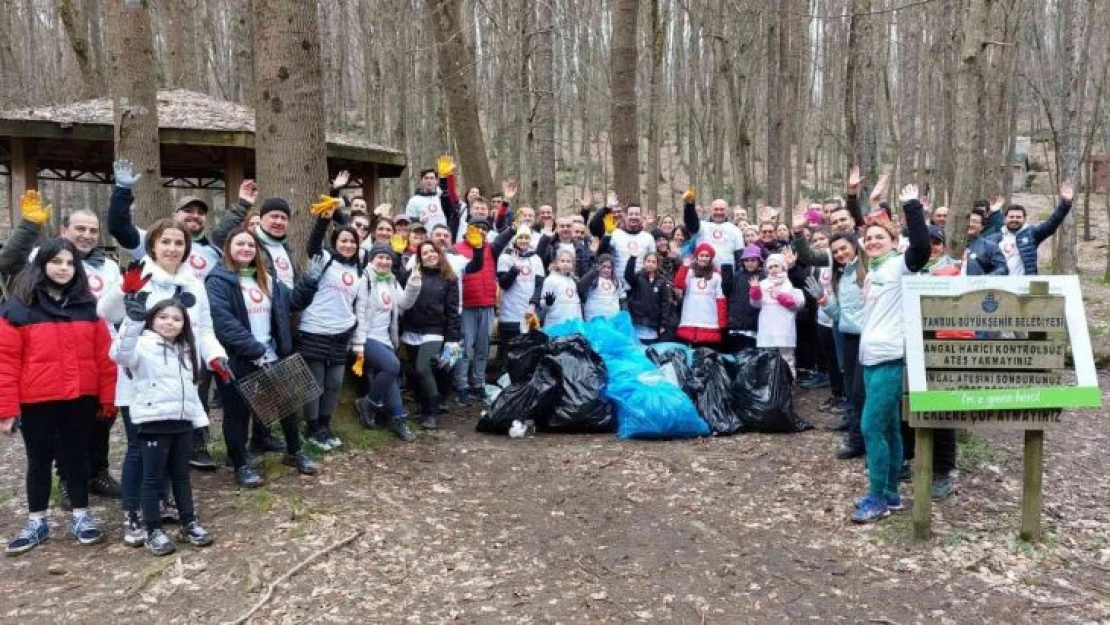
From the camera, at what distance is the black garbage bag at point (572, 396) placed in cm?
604

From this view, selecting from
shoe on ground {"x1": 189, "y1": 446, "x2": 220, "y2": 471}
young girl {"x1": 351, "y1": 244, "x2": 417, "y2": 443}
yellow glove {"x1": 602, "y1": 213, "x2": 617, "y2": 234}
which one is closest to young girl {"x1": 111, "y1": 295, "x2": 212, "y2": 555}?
shoe on ground {"x1": 189, "y1": 446, "x2": 220, "y2": 471}

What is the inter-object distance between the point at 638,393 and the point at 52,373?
3.79m

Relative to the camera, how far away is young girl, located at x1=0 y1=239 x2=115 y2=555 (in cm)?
370

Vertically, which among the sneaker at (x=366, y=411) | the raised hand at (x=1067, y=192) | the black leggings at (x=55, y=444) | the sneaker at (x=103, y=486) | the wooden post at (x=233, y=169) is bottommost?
the sneaker at (x=103, y=486)

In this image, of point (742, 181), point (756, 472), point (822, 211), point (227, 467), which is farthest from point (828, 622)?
point (742, 181)

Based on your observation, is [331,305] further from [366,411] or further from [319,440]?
[366,411]

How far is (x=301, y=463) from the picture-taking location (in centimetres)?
478

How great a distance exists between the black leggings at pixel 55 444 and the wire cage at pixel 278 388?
2.52 ft

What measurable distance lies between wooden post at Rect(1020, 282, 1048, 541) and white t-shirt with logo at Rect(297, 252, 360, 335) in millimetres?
3928

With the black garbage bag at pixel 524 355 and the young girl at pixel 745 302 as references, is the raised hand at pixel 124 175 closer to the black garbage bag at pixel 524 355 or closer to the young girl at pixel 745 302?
the black garbage bag at pixel 524 355

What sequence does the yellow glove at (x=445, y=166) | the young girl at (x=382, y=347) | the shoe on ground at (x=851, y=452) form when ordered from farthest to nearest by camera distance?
1. the yellow glove at (x=445, y=166)
2. the young girl at (x=382, y=347)
3. the shoe on ground at (x=851, y=452)

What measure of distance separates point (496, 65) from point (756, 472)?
22800 millimetres

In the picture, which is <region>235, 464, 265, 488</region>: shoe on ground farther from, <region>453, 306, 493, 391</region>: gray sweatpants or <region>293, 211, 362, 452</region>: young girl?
<region>453, 306, 493, 391</region>: gray sweatpants

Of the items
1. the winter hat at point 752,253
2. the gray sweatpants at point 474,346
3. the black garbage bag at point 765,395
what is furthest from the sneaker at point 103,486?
the winter hat at point 752,253
